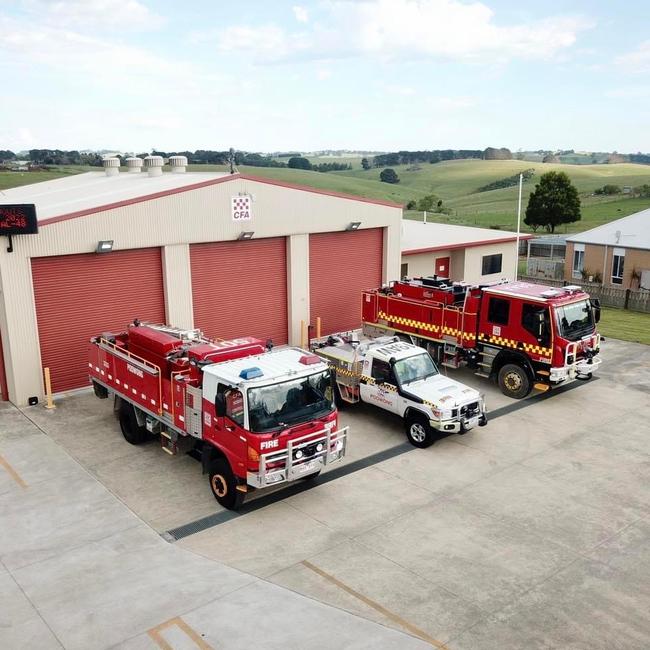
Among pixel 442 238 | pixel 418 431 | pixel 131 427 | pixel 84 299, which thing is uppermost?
pixel 442 238

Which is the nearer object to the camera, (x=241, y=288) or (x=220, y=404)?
(x=220, y=404)

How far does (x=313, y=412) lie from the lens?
40.5 ft

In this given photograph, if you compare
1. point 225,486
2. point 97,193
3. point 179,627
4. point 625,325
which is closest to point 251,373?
point 225,486

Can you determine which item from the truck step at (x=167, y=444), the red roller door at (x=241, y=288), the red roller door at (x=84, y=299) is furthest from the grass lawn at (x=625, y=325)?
the truck step at (x=167, y=444)

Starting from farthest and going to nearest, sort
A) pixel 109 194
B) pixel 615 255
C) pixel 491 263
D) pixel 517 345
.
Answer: pixel 615 255 → pixel 491 263 → pixel 109 194 → pixel 517 345

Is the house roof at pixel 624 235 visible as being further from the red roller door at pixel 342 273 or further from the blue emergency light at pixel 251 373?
the blue emergency light at pixel 251 373

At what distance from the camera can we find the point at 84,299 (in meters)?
19.1

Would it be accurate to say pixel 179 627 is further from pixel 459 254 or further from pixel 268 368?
pixel 459 254

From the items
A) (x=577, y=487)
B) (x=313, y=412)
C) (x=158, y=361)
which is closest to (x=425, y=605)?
(x=313, y=412)

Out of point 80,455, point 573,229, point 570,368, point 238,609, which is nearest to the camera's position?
point 238,609

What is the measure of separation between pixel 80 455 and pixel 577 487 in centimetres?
1088

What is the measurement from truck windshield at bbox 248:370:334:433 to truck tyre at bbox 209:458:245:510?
4.26 feet

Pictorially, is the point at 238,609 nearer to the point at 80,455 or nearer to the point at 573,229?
the point at 80,455

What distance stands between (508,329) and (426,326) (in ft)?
9.58
